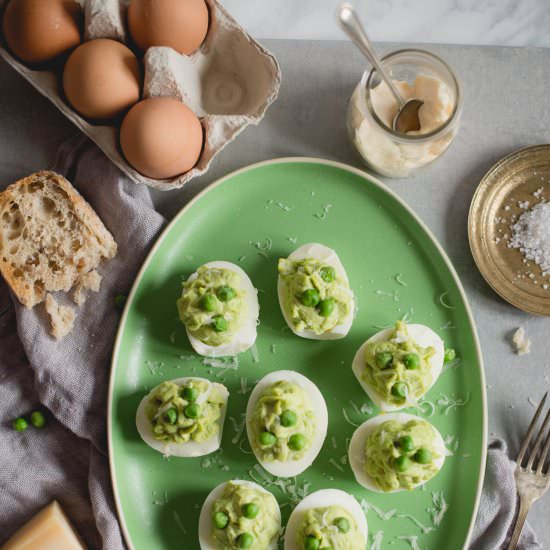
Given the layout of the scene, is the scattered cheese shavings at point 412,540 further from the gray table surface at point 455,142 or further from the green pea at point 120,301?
the green pea at point 120,301

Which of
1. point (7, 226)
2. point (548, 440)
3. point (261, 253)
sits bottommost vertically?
point (548, 440)

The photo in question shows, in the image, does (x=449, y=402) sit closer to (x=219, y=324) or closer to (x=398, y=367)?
(x=398, y=367)

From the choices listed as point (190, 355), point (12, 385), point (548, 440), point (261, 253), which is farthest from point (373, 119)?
point (12, 385)

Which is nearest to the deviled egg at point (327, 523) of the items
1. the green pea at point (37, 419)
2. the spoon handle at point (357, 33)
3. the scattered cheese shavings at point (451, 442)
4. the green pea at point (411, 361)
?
the scattered cheese shavings at point (451, 442)

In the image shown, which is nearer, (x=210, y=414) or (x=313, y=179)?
(x=210, y=414)

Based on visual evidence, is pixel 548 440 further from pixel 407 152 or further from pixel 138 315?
pixel 138 315

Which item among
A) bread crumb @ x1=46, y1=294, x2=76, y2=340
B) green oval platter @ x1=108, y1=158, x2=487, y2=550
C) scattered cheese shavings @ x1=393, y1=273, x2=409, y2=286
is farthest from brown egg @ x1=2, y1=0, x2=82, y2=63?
scattered cheese shavings @ x1=393, y1=273, x2=409, y2=286

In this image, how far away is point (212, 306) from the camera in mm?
1794

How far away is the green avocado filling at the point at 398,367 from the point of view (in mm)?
1790

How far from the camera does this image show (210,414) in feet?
6.06

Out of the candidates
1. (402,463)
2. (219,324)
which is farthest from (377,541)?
(219,324)

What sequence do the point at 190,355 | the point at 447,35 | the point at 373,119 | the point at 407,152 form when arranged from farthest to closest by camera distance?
the point at 447,35, the point at 190,355, the point at 407,152, the point at 373,119

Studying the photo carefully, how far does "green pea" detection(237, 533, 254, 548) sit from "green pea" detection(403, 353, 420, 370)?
62cm

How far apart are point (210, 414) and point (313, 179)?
2.43ft
